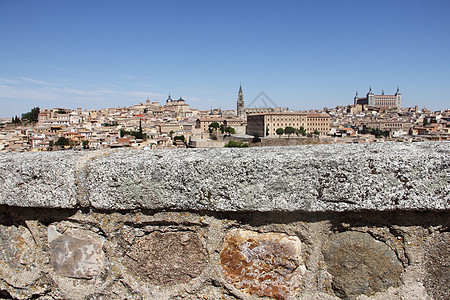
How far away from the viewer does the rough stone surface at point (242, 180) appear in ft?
3.05

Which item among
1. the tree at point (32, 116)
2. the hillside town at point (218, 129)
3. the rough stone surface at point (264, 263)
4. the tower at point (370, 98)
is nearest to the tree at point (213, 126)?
the hillside town at point (218, 129)

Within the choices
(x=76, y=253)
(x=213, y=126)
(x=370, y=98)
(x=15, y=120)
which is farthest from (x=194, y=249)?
(x=370, y=98)

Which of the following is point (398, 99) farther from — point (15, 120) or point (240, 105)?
point (15, 120)

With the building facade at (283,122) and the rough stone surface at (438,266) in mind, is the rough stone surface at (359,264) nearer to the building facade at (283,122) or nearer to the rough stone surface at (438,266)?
the rough stone surface at (438,266)

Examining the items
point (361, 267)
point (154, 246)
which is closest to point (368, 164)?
point (361, 267)

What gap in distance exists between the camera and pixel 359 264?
3.35 ft

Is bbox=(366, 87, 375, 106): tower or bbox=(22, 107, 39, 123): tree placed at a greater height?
bbox=(366, 87, 375, 106): tower

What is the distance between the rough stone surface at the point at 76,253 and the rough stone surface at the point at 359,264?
0.83m

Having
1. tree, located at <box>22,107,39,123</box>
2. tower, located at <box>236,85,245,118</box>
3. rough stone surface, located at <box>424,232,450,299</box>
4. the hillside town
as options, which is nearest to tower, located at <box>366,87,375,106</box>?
the hillside town

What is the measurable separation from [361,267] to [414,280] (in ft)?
0.55

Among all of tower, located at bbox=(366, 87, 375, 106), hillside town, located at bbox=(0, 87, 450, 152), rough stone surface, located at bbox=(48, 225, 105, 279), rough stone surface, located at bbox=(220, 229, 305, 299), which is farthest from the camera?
tower, located at bbox=(366, 87, 375, 106)

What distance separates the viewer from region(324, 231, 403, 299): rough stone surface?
100cm

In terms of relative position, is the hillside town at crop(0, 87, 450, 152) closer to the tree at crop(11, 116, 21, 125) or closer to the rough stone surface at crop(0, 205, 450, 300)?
the tree at crop(11, 116, 21, 125)

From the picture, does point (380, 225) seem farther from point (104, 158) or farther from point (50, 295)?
point (50, 295)
